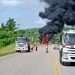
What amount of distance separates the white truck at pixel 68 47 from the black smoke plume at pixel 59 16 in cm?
5783

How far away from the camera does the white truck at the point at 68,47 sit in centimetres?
2556

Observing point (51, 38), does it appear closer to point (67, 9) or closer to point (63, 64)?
point (67, 9)

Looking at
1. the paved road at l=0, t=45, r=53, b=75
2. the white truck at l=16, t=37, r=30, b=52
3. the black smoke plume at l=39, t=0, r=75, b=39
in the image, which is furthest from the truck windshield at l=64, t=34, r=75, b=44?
the black smoke plume at l=39, t=0, r=75, b=39

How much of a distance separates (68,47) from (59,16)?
205ft

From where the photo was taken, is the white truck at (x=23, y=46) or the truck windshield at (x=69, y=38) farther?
the white truck at (x=23, y=46)

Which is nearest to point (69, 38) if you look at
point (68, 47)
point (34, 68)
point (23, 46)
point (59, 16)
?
point (68, 47)

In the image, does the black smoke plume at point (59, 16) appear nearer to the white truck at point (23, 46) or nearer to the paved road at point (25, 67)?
the white truck at point (23, 46)

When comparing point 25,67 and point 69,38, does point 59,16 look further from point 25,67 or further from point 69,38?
point 25,67

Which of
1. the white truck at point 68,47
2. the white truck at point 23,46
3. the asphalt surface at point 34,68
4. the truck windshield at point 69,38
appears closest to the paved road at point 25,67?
the asphalt surface at point 34,68

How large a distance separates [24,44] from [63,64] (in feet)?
84.6

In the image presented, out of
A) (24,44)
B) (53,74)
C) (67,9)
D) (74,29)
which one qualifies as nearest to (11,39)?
(67,9)

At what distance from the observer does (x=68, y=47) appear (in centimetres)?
2555

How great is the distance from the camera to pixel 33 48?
61.2 m

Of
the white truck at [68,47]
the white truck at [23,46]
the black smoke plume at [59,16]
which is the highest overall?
the black smoke plume at [59,16]
